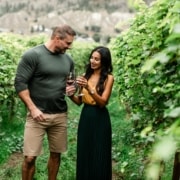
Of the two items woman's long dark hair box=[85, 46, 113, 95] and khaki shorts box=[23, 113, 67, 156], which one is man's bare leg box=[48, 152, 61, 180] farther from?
woman's long dark hair box=[85, 46, 113, 95]

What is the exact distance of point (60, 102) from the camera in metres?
4.95

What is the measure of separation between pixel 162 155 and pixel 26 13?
1773 inches

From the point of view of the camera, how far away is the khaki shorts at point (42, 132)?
4.82 metres

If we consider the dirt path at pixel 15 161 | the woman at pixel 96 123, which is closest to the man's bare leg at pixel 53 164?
the woman at pixel 96 123

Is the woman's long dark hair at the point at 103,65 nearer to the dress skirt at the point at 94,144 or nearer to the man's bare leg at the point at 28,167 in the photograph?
the dress skirt at the point at 94,144

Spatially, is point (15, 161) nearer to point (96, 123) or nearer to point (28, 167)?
point (28, 167)

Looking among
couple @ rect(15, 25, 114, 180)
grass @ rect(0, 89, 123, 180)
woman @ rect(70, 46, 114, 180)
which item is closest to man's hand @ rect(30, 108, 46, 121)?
couple @ rect(15, 25, 114, 180)

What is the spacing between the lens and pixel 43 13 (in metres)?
46.9

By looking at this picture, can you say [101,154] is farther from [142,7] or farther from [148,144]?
[148,144]

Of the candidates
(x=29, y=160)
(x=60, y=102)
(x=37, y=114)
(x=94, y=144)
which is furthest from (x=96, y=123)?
(x=29, y=160)

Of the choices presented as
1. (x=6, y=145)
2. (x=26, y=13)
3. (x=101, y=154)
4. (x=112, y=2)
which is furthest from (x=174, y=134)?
(x=112, y=2)

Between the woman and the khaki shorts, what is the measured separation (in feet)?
0.76

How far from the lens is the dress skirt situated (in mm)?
5027

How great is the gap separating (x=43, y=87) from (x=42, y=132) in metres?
0.50
